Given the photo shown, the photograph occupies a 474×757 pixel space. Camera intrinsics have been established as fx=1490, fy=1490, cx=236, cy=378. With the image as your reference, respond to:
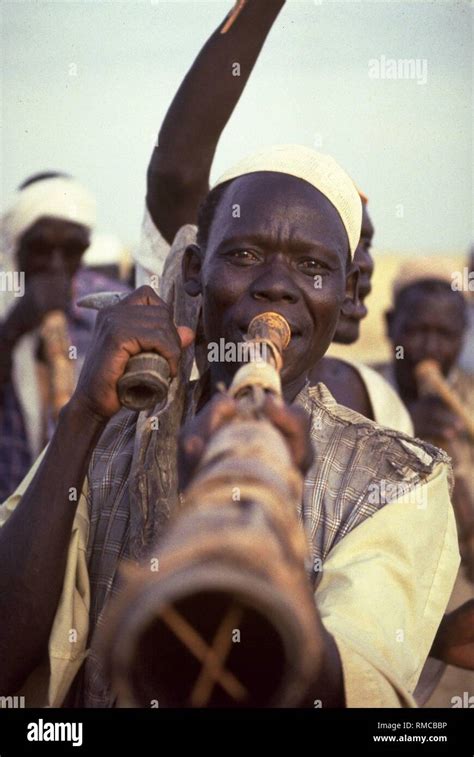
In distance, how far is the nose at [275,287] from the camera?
308 centimetres

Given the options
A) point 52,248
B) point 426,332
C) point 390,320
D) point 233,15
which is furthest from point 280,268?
point 390,320

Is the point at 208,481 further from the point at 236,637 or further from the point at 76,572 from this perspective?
the point at 76,572

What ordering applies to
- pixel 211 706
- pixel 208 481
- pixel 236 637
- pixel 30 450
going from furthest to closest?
1. pixel 30 450
2. pixel 211 706
3. pixel 236 637
4. pixel 208 481

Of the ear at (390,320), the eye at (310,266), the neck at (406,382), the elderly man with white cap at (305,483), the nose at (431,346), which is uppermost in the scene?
the ear at (390,320)

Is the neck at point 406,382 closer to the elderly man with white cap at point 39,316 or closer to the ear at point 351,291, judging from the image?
the elderly man with white cap at point 39,316

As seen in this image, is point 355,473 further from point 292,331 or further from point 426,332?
point 426,332

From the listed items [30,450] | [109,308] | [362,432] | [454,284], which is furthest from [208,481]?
[454,284]

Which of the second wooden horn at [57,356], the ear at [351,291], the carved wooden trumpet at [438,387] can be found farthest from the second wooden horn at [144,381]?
the carved wooden trumpet at [438,387]

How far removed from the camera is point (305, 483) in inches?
126

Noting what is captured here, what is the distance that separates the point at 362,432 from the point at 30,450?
315cm

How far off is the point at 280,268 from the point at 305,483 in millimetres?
465

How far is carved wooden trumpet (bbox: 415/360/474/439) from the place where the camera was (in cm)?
681

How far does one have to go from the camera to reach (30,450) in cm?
Answer: 625

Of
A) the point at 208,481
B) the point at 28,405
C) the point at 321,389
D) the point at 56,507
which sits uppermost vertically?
the point at 28,405
